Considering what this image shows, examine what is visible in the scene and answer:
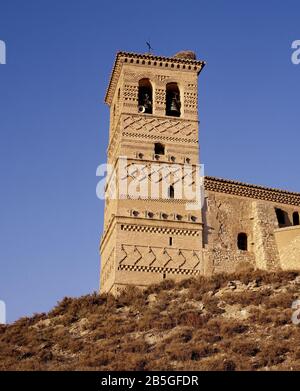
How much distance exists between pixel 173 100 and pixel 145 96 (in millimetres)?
1458

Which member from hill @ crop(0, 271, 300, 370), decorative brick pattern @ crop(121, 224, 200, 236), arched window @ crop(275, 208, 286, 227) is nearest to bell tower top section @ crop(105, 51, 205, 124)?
decorative brick pattern @ crop(121, 224, 200, 236)

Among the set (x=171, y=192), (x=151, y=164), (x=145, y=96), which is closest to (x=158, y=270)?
(x=171, y=192)

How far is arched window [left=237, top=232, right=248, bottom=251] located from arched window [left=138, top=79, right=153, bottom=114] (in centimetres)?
777

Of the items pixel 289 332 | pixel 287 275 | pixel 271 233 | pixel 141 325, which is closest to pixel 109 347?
pixel 141 325

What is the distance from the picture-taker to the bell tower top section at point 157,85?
36.3 meters

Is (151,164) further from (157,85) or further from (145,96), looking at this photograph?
(157,85)

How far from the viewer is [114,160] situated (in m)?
36.0

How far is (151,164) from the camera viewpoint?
34.8 metres

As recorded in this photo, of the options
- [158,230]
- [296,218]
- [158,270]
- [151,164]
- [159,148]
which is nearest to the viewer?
[158,270]

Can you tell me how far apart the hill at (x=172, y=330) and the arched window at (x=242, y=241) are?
424 cm

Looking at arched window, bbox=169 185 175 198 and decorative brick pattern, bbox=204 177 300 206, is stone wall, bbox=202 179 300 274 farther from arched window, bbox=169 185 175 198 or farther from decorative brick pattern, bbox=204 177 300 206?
arched window, bbox=169 185 175 198

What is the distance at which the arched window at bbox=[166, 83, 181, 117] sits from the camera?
37031 mm

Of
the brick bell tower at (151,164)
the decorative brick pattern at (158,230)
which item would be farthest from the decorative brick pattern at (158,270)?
the decorative brick pattern at (158,230)

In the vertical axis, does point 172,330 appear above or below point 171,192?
below
